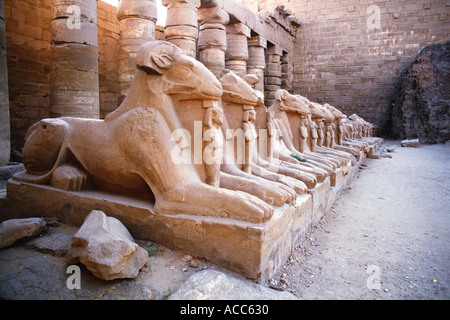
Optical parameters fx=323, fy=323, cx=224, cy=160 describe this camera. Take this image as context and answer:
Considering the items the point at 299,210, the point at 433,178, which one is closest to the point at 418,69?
the point at 433,178

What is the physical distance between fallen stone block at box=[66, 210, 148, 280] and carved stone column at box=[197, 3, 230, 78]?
840 cm

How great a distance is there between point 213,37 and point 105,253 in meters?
9.11

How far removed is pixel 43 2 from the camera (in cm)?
771

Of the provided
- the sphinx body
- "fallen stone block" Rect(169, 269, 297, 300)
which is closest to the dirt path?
"fallen stone block" Rect(169, 269, 297, 300)

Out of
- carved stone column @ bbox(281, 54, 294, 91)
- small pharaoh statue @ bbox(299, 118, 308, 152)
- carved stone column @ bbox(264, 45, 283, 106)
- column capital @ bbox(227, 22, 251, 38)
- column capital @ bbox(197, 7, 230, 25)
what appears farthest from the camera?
carved stone column @ bbox(281, 54, 294, 91)

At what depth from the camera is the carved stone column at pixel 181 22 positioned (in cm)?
821

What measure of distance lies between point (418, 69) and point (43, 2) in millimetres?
14279

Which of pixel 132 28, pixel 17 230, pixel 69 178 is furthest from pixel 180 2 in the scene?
pixel 17 230

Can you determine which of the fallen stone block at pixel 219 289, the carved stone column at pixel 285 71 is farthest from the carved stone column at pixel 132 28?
the carved stone column at pixel 285 71

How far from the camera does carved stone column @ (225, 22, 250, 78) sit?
1156 cm

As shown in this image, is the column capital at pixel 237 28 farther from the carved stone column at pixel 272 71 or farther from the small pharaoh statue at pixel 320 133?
the small pharaoh statue at pixel 320 133

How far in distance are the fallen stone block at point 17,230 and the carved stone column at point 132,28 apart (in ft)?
17.7

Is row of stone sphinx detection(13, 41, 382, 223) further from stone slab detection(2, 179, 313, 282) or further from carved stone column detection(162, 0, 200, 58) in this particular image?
carved stone column detection(162, 0, 200, 58)
